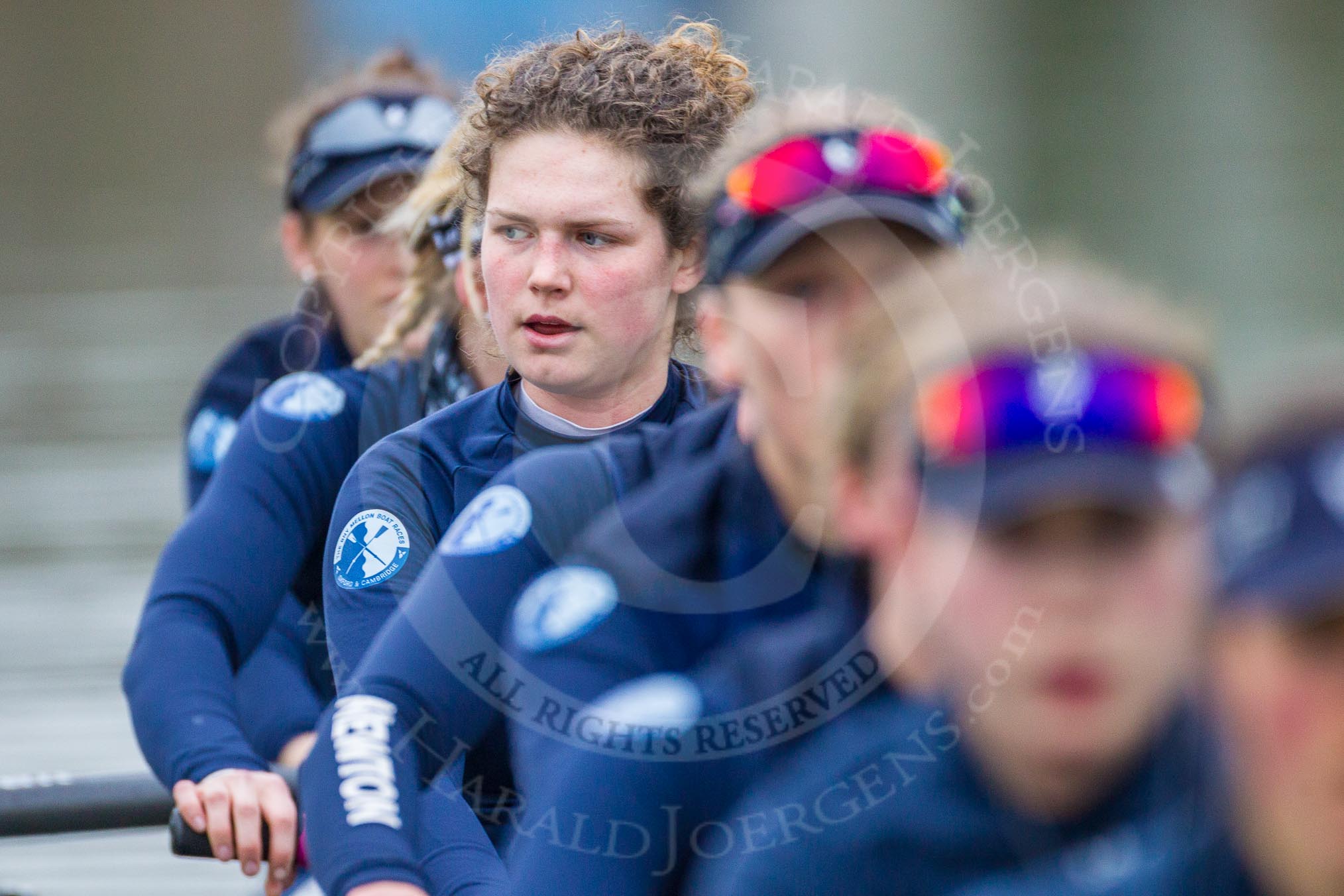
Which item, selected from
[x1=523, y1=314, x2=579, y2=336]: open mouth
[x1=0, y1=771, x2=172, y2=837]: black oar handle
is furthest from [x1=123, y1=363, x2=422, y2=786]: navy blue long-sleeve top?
Answer: [x1=523, y1=314, x2=579, y2=336]: open mouth

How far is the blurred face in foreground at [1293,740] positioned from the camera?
96 cm

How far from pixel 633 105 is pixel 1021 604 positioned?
33.7 inches

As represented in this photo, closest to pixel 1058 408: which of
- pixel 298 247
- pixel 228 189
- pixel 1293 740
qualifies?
pixel 1293 740

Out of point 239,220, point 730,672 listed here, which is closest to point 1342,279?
point 239,220

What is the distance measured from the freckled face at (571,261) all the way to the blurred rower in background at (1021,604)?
62 centimetres

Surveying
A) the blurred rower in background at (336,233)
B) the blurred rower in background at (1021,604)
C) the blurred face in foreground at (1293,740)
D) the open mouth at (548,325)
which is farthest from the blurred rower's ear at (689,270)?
the blurred face in foreground at (1293,740)

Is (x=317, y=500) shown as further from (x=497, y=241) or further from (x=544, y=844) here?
(x=544, y=844)

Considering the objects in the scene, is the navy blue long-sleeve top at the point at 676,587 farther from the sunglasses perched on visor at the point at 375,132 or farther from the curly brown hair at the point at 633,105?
the sunglasses perched on visor at the point at 375,132

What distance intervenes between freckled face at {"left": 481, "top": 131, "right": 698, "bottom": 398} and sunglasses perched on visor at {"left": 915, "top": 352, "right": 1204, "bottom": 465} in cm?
69

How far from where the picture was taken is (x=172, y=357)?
11.2m

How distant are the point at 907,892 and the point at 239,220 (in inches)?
628

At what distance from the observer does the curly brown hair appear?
5.77 feet

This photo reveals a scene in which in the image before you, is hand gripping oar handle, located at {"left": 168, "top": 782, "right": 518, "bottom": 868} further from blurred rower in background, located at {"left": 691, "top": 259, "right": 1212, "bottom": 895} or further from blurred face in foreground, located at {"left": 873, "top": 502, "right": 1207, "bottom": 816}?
blurred face in foreground, located at {"left": 873, "top": 502, "right": 1207, "bottom": 816}

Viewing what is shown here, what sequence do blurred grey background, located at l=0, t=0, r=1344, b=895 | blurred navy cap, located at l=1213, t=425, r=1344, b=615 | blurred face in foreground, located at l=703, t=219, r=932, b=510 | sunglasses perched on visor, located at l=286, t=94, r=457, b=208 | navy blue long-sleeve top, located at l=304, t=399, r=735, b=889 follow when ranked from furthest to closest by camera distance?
1. blurred grey background, located at l=0, t=0, r=1344, b=895
2. sunglasses perched on visor, located at l=286, t=94, r=457, b=208
3. navy blue long-sleeve top, located at l=304, t=399, r=735, b=889
4. blurred face in foreground, located at l=703, t=219, r=932, b=510
5. blurred navy cap, located at l=1213, t=425, r=1344, b=615
